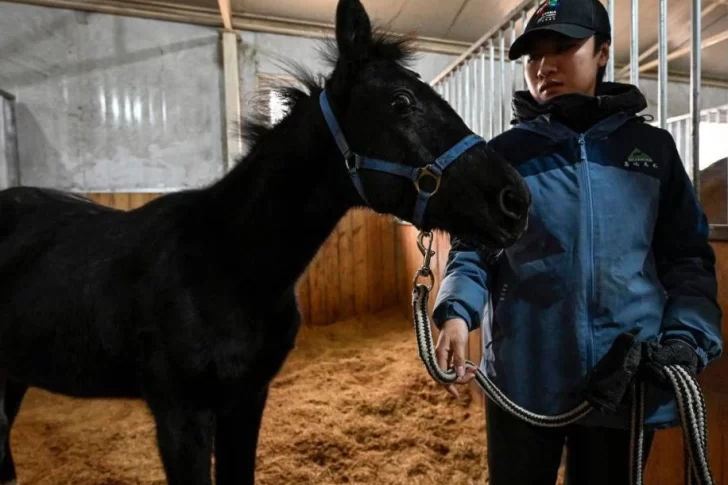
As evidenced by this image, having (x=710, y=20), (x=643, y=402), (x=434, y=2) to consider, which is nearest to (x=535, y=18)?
(x=643, y=402)

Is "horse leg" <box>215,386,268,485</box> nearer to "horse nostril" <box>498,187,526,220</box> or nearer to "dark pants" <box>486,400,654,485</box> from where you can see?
"dark pants" <box>486,400,654,485</box>

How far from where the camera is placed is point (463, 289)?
3.25 ft

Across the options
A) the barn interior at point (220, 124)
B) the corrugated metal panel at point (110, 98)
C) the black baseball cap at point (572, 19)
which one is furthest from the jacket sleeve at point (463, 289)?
the corrugated metal panel at point (110, 98)

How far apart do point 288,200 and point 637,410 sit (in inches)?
35.2

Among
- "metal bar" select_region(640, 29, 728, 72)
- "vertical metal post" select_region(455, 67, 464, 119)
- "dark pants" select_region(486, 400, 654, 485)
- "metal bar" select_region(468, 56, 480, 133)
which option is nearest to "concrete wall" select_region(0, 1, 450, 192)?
"vertical metal post" select_region(455, 67, 464, 119)

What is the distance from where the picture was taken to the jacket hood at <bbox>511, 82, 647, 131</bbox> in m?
0.96

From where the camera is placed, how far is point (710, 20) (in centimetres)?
448

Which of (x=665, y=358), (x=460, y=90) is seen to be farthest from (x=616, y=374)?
(x=460, y=90)

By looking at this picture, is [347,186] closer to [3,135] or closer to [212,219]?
[212,219]

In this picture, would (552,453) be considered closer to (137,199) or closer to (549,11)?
(549,11)

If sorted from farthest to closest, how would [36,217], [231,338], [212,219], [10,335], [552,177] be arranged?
[36,217] < [10,335] < [212,219] < [231,338] < [552,177]

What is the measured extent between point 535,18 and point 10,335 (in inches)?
69.4

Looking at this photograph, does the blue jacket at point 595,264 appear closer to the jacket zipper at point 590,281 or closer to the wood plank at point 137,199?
the jacket zipper at point 590,281

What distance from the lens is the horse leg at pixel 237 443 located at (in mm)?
1405
